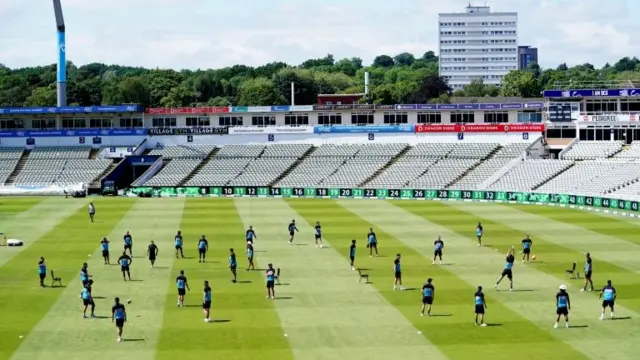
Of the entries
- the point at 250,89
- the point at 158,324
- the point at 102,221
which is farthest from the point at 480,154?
the point at 250,89

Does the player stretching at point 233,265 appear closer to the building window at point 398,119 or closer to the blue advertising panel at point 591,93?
the blue advertising panel at point 591,93

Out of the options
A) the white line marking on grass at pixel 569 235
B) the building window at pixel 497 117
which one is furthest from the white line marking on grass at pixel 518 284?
the building window at pixel 497 117

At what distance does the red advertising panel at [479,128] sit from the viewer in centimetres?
9675

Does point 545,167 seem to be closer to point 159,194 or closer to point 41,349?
point 159,194

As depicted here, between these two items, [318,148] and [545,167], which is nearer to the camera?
[545,167]

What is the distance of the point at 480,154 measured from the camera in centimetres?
9344

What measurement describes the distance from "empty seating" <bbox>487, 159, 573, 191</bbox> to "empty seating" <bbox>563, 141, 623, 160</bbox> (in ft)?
11.8

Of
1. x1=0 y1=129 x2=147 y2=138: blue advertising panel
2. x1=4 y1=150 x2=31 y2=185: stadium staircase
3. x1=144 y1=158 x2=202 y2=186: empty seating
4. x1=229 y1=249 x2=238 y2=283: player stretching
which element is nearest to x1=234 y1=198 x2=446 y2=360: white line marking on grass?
x1=229 y1=249 x2=238 y2=283: player stretching

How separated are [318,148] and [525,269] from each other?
61.9m

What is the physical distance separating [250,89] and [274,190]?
84.9 meters

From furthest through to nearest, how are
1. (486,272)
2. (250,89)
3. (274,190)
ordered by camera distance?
(250,89), (274,190), (486,272)

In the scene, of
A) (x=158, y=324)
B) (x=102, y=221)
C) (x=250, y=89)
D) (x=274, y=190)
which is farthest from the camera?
(x=250, y=89)

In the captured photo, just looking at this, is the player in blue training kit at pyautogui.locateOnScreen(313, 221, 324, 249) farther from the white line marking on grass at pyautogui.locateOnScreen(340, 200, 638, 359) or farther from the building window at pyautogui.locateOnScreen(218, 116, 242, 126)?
the building window at pyautogui.locateOnScreen(218, 116, 242, 126)

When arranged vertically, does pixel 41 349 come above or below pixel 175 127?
below
